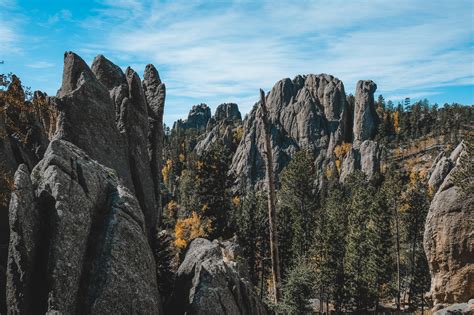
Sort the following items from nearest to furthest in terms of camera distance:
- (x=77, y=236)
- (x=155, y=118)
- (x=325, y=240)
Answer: (x=77, y=236)
(x=155, y=118)
(x=325, y=240)

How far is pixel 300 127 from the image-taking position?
158375 mm

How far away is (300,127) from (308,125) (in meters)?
3.31

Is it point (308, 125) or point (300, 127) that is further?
point (300, 127)

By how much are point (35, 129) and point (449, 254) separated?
22.5 meters

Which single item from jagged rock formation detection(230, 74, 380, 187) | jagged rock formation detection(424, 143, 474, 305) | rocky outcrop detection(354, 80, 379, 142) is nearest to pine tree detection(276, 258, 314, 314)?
jagged rock formation detection(424, 143, 474, 305)

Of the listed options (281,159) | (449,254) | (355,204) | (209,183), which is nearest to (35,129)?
(209,183)

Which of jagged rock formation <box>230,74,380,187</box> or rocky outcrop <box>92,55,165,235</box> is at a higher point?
jagged rock formation <box>230,74,380,187</box>

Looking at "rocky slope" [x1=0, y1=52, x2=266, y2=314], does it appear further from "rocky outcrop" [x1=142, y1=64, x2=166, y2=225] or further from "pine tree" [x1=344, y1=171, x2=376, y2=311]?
"pine tree" [x1=344, y1=171, x2=376, y2=311]

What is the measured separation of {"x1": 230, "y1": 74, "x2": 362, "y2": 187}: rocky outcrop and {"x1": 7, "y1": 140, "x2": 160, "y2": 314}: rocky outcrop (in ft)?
445

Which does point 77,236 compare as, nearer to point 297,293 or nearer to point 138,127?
point 297,293

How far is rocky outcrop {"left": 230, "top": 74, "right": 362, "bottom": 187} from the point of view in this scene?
152 metres

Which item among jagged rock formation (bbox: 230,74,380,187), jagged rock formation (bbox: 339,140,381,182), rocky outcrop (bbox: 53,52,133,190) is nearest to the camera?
rocky outcrop (bbox: 53,52,133,190)

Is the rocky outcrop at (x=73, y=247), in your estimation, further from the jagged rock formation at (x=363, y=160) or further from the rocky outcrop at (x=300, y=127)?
the rocky outcrop at (x=300, y=127)

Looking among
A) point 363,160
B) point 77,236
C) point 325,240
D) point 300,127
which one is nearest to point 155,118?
point 77,236
